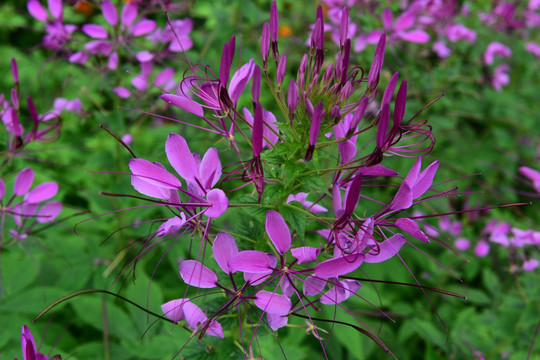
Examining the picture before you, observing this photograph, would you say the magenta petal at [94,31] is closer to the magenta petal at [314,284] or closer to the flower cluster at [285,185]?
the flower cluster at [285,185]

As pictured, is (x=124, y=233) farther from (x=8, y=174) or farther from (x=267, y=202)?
(x=267, y=202)

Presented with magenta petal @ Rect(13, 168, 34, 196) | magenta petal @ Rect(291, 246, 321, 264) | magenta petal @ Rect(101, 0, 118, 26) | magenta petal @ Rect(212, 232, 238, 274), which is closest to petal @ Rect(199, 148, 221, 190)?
magenta petal @ Rect(212, 232, 238, 274)

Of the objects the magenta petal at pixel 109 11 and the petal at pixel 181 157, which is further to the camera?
the magenta petal at pixel 109 11

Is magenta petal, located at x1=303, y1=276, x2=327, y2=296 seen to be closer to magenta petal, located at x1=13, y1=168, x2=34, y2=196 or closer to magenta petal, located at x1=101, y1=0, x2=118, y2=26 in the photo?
magenta petal, located at x1=13, y1=168, x2=34, y2=196

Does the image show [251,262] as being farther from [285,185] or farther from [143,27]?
[143,27]

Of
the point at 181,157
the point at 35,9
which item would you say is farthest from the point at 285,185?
the point at 35,9

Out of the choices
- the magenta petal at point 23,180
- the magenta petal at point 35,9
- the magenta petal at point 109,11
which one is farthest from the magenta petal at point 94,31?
the magenta petal at point 23,180
